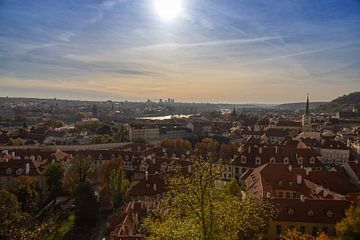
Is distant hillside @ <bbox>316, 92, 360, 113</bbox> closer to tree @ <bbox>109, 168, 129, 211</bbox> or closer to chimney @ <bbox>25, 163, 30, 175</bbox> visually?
chimney @ <bbox>25, 163, 30, 175</bbox>

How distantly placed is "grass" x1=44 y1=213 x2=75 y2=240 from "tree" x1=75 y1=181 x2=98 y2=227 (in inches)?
15.2

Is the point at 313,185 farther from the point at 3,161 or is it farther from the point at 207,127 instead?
the point at 207,127

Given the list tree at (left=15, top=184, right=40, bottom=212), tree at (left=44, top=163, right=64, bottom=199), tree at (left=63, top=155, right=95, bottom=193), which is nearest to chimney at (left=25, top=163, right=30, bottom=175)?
tree at (left=44, top=163, right=64, bottom=199)

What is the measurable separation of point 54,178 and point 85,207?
5.60m

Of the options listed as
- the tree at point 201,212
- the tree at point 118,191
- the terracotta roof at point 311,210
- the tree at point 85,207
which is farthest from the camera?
the tree at point 118,191

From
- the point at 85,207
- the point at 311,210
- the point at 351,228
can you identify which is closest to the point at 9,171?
the point at 85,207

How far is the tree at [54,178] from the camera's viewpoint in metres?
25.6

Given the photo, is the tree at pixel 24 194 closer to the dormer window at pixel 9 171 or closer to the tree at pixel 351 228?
the dormer window at pixel 9 171

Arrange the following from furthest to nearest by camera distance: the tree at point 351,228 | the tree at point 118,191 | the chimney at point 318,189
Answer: the tree at point 118,191, the chimney at point 318,189, the tree at point 351,228

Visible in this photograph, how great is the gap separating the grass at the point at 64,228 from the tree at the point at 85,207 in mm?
386

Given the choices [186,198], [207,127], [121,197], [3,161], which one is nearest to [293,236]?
[186,198]

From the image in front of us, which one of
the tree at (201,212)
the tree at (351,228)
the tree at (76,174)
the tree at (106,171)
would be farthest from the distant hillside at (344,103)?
the tree at (201,212)

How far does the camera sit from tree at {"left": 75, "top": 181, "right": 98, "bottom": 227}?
69.0 ft

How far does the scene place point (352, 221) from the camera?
42.2 ft
